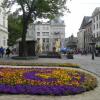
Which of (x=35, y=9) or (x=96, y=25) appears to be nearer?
(x=35, y=9)

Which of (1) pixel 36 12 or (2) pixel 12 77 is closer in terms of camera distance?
(2) pixel 12 77

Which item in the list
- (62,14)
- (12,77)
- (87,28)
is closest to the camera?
(12,77)

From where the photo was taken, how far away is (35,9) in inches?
1735

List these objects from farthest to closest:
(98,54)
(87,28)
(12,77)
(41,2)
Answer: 1. (87,28)
2. (98,54)
3. (41,2)
4. (12,77)

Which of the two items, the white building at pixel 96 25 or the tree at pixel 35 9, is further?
the white building at pixel 96 25

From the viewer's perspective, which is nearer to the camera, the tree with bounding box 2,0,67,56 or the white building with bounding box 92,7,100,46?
the tree with bounding box 2,0,67,56

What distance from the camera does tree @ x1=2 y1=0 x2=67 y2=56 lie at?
43062 millimetres

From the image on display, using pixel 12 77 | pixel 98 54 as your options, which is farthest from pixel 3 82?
pixel 98 54

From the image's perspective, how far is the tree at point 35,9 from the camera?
141 feet

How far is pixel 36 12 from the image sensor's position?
44719 millimetres

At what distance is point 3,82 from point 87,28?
12618 centimetres

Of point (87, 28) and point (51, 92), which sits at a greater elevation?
point (87, 28)

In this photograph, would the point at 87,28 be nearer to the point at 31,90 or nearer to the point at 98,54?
the point at 98,54

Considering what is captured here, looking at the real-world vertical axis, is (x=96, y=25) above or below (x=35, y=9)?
above
